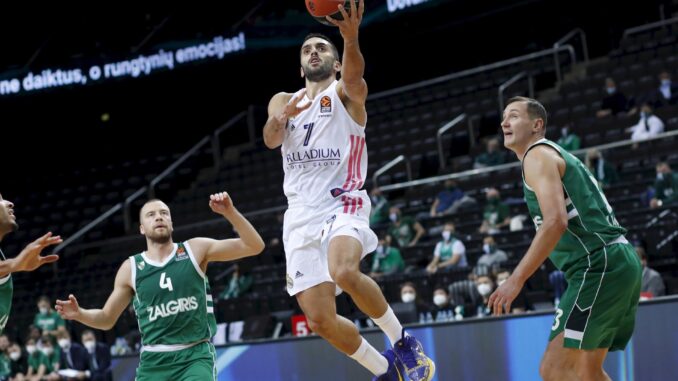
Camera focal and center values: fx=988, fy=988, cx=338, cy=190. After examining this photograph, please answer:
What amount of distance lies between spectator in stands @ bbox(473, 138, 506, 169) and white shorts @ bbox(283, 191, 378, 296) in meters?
11.3

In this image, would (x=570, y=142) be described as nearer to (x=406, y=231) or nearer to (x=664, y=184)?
(x=664, y=184)

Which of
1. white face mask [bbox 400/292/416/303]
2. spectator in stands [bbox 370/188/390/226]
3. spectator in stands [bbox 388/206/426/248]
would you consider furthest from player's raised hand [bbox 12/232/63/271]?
spectator in stands [bbox 370/188/390/226]

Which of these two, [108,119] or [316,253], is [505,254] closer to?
[316,253]

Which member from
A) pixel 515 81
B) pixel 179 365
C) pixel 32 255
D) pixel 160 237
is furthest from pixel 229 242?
pixel 515 81

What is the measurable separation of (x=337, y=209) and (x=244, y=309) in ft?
33.0

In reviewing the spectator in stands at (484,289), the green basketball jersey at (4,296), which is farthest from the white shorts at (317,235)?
the spectator in stands at (484,289)

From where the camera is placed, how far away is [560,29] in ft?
77.9

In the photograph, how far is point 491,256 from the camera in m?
14.3

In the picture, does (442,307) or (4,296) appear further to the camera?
(442,307)

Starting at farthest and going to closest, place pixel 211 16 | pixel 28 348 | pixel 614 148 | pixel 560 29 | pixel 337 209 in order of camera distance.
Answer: pixel 211 16, pixel 560 29, pixel 28 348, pixel 614 148, pixel 337 209

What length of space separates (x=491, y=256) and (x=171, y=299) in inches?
319

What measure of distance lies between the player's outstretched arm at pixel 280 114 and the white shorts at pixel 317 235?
52cm

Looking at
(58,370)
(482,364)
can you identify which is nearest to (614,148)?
(482,364)

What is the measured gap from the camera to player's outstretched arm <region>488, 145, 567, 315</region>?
5.18 metres
